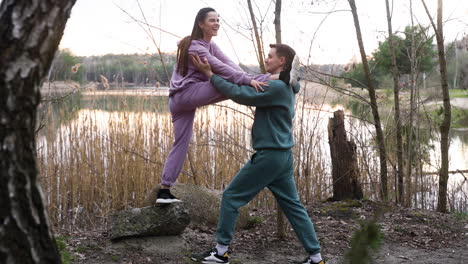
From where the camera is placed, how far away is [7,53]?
1721mm

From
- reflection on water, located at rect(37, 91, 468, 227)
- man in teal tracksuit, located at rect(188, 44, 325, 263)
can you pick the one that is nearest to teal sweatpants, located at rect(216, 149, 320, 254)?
man in teal tracksuit, located at rect(188, 44, 325, 263)

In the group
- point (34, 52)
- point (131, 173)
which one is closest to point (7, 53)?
point (34, 52)

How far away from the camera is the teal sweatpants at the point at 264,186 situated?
120 inches

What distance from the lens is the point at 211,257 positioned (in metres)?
3.32

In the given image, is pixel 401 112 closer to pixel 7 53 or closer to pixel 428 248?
pixel 428 248

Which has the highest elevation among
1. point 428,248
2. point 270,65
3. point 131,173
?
point 270,65

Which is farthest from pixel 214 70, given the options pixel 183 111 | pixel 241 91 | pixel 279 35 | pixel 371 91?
pixel 371 91

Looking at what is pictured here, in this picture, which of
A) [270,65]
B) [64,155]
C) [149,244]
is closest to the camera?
[270,65]

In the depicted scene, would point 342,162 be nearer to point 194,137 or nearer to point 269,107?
point 194,137

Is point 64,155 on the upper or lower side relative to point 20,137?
lower

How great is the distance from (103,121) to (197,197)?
7.21ft

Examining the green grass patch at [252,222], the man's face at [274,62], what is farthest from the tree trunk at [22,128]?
the green grass patch at [252,222]

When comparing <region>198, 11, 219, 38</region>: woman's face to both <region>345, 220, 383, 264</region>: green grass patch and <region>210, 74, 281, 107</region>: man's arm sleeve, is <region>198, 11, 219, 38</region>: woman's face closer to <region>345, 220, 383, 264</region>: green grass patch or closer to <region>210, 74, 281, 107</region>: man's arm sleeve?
<region>210, 74, 281, 107</region>: man's arm sleeve

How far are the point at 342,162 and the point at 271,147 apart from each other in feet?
7.89
